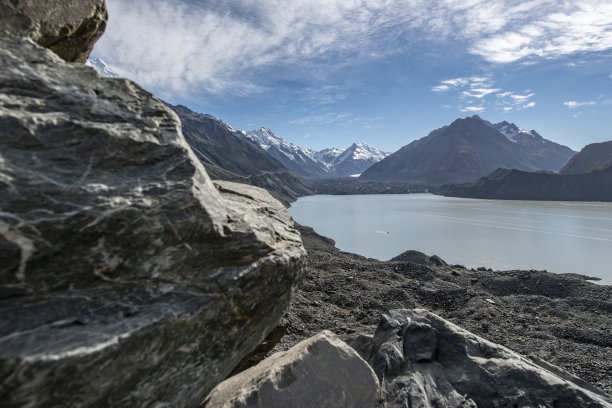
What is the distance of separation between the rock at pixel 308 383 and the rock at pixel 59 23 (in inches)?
290

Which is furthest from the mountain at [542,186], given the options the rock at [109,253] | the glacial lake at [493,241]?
the rock at [109,253]

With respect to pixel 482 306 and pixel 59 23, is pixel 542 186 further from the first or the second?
pixel 59 23

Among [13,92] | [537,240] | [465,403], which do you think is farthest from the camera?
[537,240]

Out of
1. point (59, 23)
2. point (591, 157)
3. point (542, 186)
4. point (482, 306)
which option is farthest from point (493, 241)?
point (591, 157)

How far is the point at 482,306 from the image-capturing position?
59.4ft

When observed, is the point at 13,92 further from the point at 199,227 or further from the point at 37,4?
the point at 199,227

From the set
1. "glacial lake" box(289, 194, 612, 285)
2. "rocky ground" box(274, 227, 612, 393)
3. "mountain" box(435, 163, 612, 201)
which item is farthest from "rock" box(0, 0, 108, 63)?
"mountain" box(435, 163, 612, 201)

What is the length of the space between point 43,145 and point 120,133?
3.27 feet

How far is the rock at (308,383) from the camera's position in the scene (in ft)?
18.9

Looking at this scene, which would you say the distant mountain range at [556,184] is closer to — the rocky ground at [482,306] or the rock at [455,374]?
the rocky ground at [482,306]

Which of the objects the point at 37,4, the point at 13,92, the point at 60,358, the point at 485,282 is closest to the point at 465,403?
the point at 60,358

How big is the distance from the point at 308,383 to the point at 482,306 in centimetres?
1611

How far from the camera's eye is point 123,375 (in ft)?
13.2

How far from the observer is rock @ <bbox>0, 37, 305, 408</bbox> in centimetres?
357
